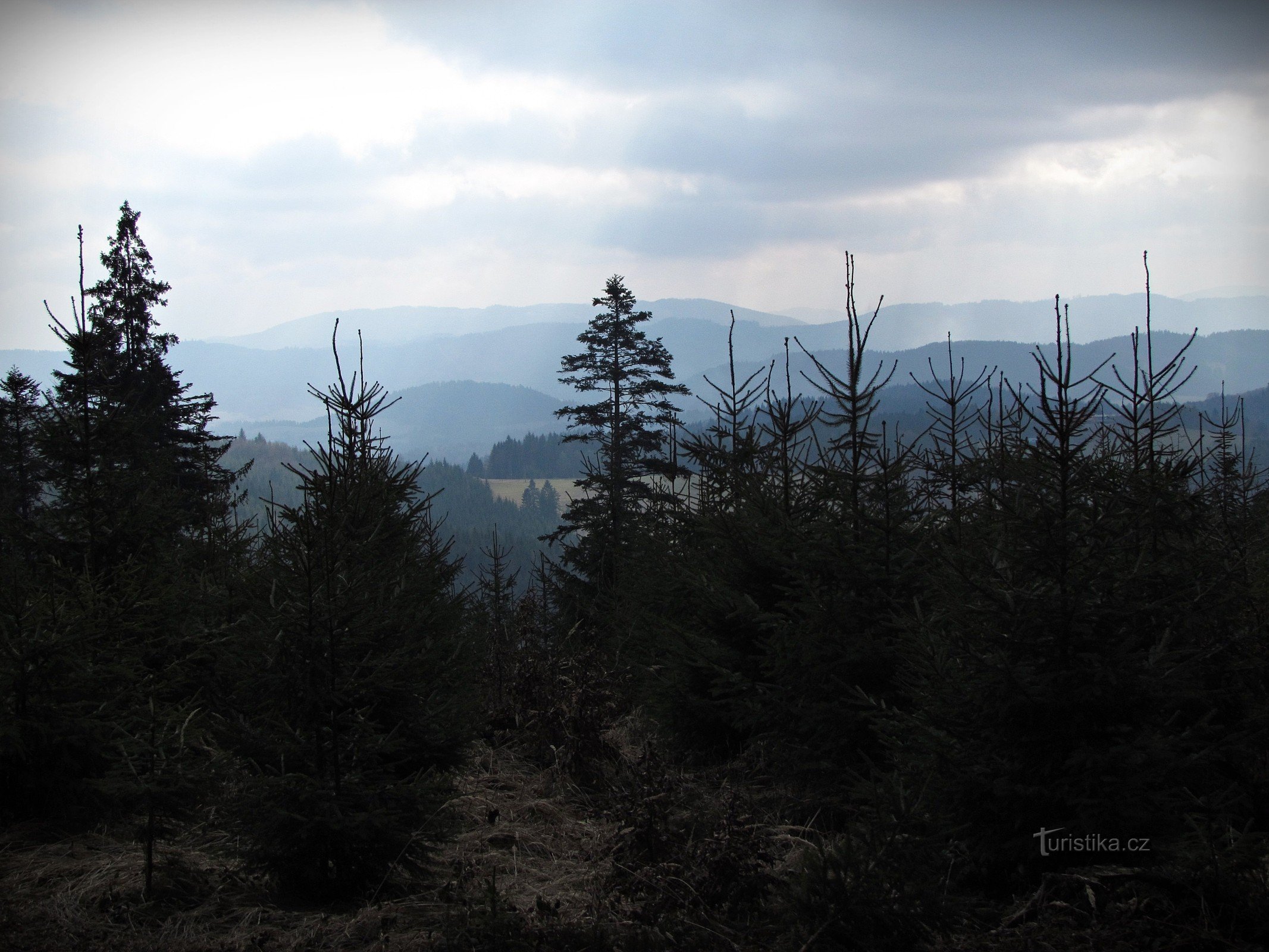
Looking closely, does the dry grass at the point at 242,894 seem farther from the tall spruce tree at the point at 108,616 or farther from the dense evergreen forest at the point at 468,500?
the dense evergreen forest at the point at 468,500

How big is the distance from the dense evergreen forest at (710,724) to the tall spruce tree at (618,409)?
16.6 metres

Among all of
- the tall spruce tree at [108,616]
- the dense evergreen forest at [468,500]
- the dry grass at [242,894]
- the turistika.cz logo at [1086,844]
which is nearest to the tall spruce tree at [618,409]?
the tall spruce tree at [108,616]

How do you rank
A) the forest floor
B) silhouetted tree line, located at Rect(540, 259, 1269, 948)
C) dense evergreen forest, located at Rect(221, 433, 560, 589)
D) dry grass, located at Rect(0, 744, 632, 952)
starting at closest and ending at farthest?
the forest floor, silhouetted tree line, located at Rect(540, 259, 1269, 948), dry grass, located at Rect(0, 744, 632, 952), dense evergreen forest, located at Rect(221, 433, 560, 589)

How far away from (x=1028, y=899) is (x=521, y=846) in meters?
3.56

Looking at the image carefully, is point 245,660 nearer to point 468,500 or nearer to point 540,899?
point 540,899

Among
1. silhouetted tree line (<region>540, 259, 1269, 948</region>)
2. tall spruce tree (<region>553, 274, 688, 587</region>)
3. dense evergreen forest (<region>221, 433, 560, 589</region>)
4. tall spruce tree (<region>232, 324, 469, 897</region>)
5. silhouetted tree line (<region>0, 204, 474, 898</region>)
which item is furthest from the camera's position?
dense evergreen forest (<region>221, 433, 560, 589</region>)

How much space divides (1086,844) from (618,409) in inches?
940

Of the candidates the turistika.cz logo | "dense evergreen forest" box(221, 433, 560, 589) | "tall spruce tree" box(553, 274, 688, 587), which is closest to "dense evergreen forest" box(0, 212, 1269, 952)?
the turistika.cz logo

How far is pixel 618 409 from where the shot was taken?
1082 inches

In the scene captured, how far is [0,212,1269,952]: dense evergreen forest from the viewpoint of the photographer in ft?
13.5

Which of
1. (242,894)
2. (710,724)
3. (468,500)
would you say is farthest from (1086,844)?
(468,500)

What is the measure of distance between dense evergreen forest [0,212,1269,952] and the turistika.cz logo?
12mm

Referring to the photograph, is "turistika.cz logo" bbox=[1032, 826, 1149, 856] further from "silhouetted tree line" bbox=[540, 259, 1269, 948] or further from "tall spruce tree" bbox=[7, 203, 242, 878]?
"tall spruce tree" bbox=[7, 203, 242, 878]

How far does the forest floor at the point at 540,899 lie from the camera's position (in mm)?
3891
